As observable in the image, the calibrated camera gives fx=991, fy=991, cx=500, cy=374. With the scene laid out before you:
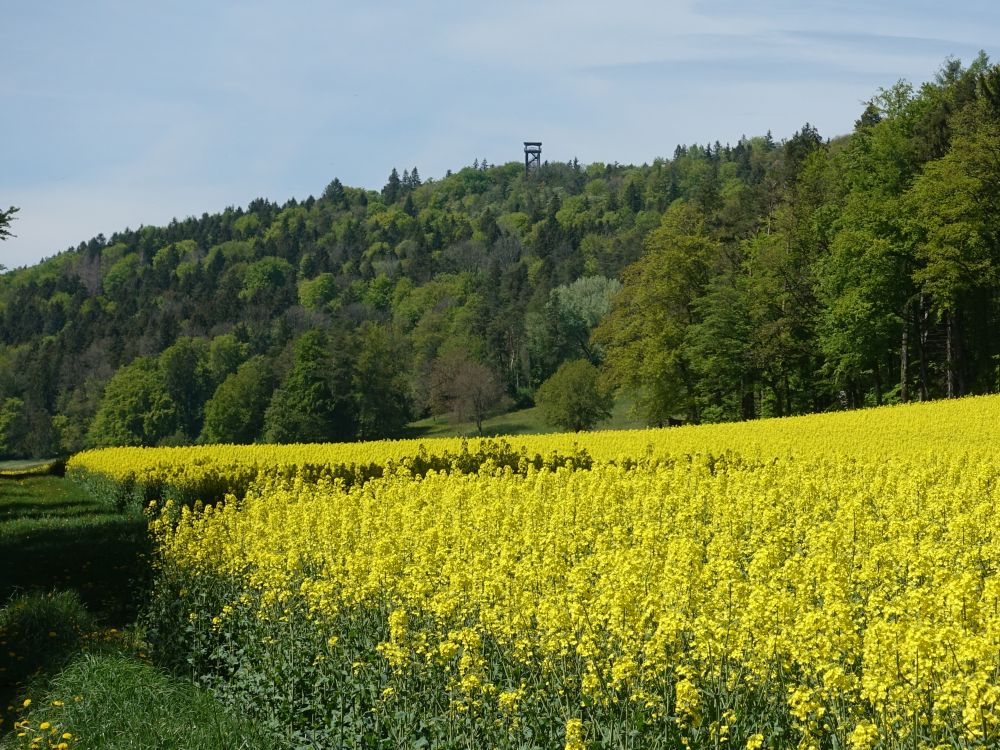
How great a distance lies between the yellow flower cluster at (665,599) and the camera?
229 inches

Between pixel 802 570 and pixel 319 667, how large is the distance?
4.39m

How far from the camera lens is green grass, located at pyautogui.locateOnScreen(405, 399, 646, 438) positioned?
280ft

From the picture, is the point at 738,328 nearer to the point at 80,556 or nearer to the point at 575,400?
the point at 575,400

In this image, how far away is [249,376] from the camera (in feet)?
305

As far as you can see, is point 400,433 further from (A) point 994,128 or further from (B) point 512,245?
(B) point 512,245

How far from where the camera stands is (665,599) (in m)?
7.69

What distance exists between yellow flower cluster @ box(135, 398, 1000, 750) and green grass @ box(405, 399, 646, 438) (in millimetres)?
68135

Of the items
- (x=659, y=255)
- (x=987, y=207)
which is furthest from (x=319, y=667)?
(x=659, y=255)

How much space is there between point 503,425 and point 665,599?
83239 mm

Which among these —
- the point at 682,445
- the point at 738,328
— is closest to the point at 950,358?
the point at 738,328

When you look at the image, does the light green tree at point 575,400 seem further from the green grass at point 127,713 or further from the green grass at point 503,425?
the green grass at point 127,713

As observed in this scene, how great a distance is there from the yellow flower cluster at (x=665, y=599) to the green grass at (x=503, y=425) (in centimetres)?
6813

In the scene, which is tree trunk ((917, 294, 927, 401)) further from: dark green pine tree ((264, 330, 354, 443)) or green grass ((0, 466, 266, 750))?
dark green pine tree ((264, 330, 354, 443))

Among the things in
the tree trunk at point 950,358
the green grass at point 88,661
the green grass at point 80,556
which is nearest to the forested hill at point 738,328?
the tree trunk at point 950,358
